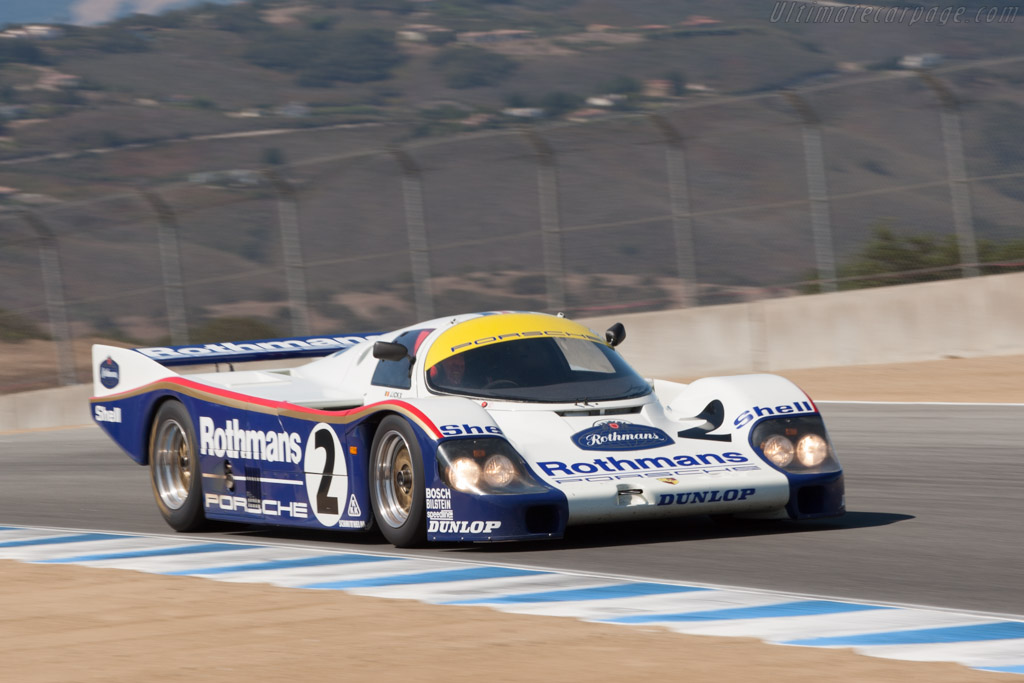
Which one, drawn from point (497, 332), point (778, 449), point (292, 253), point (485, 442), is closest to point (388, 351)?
point (497, 332)

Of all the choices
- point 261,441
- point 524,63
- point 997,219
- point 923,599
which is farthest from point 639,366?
point 524,63

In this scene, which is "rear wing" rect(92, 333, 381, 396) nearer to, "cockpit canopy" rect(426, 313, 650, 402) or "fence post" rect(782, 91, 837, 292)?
"cockpit canopy" rect(426, 313, 650, 402)

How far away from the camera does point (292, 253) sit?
18219 millimetres

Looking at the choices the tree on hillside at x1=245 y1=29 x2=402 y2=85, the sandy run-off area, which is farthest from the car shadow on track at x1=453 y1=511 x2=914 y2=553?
the tree on hillside at x1=245 y1=29 x2=402 y2=85

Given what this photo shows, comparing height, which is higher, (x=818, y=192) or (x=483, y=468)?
(x=818, y=192)

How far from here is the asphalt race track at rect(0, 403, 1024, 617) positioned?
6359 mm

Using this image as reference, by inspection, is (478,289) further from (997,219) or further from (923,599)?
(923,599)

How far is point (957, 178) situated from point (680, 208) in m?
2.97

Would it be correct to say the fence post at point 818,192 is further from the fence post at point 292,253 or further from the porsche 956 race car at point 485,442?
the porsche 956 race car at point 485,442

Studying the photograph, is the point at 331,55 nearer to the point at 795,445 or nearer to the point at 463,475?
the point at 795,445

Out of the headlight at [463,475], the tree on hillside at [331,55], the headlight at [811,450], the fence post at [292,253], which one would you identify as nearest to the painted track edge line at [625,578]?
the headlight at [463,475]

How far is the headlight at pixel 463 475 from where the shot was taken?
23.7 ft

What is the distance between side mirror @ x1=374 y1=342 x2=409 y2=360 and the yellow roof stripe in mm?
154

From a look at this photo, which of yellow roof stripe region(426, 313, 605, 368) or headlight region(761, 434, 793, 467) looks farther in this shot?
yellow roof stripe region(426, 313, 605, 368)
